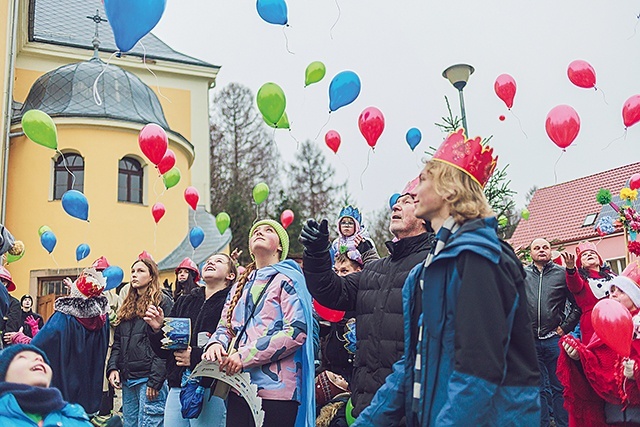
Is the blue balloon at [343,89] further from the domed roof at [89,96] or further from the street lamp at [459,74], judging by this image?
the domed roof at [89,96]

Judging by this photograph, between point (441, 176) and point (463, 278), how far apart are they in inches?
20.3

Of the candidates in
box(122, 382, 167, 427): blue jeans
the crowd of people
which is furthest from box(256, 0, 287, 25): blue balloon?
box(122, 382, 167, 427): blue jeans

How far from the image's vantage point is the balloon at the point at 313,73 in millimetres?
9727

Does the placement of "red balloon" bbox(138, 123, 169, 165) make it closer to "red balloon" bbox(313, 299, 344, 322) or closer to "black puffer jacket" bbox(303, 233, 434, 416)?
"red balloon" bbox(313, 299, 344, 322)

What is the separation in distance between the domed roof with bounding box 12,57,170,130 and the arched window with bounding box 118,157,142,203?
1.28 meters

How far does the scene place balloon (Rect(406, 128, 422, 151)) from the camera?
11.7m

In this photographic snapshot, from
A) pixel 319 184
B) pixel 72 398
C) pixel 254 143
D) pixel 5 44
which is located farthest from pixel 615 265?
pixel 72 398

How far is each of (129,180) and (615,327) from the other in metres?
17.0

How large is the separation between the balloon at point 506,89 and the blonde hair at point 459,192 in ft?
27.3

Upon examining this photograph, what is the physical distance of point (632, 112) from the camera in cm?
980

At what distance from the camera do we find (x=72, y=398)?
5512mm

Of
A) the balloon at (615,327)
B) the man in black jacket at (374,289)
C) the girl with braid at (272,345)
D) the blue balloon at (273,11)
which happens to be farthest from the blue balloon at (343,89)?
the balloon at (615,327)

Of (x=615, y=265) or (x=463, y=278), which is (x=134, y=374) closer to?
(x=463, y=278)

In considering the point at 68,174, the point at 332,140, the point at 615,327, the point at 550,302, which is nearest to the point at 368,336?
the point at 615,327
